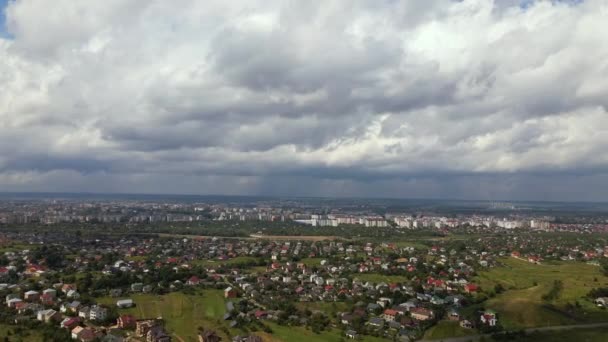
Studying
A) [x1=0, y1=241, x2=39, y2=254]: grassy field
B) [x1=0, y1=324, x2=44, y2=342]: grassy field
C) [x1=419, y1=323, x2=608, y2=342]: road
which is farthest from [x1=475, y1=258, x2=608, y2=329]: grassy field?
[x1=0, y1=241, x2=39, y2=254]: grassy field

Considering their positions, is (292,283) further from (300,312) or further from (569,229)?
(569,229)

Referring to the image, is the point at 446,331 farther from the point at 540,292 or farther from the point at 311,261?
the point at 311,261

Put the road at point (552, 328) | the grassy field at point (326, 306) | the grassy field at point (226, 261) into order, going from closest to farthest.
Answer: the road at point (552, 328) → the grassy field at point (326, 306) → the grassy field at point (226, 261)

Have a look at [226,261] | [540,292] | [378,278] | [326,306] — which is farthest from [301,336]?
[226,261]

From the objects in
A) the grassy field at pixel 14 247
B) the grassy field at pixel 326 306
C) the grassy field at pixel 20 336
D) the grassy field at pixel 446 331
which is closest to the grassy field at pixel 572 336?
the grassy field at pixel 446 331

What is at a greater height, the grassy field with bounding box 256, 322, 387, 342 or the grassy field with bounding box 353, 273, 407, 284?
the grassy field with bounding box 353, 273, 407, 284

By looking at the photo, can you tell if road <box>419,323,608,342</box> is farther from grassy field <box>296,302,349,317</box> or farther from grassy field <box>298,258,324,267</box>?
grassy field <box>298,258,324,267</box>

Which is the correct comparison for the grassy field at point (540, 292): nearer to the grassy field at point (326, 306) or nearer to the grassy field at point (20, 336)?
the grassy field at point (326, 306)

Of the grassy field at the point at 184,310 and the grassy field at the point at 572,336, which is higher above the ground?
the grassy field at the point at 184,310
